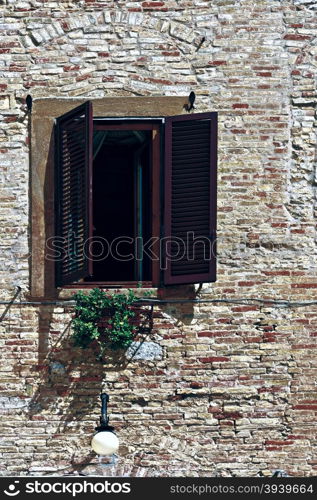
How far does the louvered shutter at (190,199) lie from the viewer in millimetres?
9586

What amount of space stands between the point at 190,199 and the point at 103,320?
4.15 ft

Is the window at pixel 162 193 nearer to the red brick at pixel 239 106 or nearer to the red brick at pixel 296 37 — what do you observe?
the red brick at pixel 239 106

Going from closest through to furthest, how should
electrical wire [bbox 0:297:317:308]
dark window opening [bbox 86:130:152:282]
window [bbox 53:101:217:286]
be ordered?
window [bbox 53:101:217:286], electrical wire [bbox 0:297:317:308], dark window opening [bbox 86:130:152:282]

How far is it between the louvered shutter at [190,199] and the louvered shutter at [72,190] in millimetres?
702

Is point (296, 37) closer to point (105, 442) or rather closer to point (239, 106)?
point (239, 106)

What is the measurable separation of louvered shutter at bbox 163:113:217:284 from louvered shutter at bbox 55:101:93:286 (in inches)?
27.6

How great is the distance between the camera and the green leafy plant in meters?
9.58

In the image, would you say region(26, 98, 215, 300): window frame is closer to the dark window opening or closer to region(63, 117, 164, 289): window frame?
region(63, 117, 164, 289): window frame

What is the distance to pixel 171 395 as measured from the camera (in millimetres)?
9781

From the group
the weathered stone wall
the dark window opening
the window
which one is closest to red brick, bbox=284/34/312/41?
the weathered stone wall

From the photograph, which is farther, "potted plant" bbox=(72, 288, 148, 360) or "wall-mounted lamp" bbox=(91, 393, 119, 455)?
"potted plant" bbox=(72, 288, 148, 360)

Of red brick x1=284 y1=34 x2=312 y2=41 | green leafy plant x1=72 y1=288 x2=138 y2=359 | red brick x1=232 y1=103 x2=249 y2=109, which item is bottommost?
green leafy plant x1=72 y1=288 x2=138 y2=359

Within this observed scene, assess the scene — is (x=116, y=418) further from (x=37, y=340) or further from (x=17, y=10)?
(x=17, y=10)

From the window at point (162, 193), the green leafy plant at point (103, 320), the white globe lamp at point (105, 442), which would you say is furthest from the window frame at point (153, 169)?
the white globe lamp at point (105, 442)
